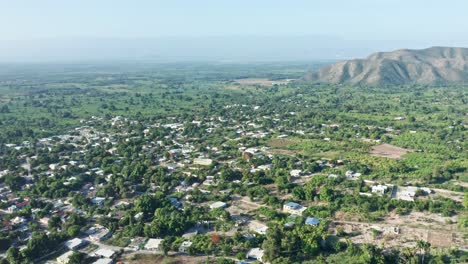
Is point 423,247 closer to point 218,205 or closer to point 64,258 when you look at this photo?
point 218,205

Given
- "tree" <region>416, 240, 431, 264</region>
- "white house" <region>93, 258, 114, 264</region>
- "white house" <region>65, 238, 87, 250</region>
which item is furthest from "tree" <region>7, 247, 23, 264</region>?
"tree" <region>416, 240, 431, 264</region>

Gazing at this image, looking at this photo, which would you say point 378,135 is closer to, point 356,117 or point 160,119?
point 356,117

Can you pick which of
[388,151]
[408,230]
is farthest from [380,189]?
[388,151]

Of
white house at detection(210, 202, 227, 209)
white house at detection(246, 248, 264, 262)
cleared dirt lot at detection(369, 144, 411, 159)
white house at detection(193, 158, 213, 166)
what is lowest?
white house at detection(246, 248, 264, 262)

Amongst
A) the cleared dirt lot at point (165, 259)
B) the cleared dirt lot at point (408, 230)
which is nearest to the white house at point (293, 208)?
the cleared dirt lot at point (408, 230)

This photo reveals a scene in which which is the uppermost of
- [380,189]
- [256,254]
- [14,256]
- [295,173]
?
[380,189]

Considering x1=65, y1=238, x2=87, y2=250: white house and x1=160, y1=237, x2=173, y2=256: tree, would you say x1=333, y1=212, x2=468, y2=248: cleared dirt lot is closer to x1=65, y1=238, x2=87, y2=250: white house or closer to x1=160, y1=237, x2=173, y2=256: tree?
x1=160, y1=237, x2=173, y2=256: tree

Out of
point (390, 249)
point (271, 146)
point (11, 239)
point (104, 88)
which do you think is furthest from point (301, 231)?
point (104, 88)
